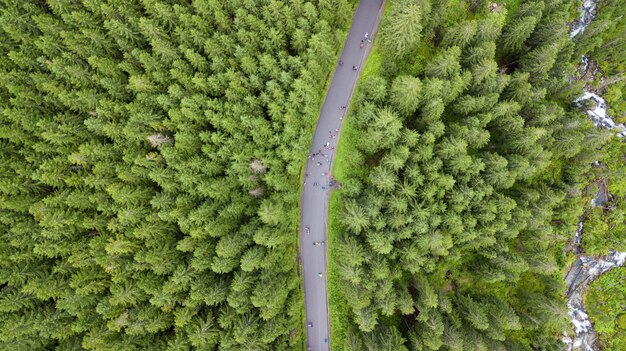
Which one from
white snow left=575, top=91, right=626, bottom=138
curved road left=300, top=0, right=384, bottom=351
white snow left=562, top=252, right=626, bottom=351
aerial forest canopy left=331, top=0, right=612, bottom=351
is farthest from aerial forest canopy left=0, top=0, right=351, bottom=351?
white snow left=575, top=91, right=626, bottom=138

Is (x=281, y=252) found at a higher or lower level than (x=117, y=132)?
lower

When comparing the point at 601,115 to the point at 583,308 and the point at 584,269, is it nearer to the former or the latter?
A: the point at 584,269

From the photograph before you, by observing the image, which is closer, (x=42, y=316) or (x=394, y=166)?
(x=42, y=316)

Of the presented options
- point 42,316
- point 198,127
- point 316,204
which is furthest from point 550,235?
point 42,316

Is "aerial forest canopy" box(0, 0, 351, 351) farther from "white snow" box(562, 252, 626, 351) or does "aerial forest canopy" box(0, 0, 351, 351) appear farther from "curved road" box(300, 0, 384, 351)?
"white snow" box(562, 252, 626, 351)

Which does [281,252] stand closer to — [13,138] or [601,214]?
[13,138]

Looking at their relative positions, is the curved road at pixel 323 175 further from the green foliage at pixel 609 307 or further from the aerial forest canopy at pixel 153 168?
the green foliage at pixel 609 307

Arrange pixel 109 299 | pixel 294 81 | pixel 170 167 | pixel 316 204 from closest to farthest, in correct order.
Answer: pixel 109 299 → pixel 170 167 → pixel 294 81 → pixel 316 204
